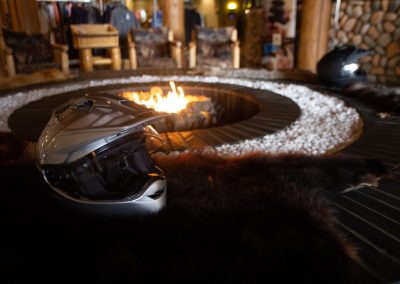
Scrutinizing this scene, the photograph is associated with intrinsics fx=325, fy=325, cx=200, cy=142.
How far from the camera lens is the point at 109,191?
1126mm

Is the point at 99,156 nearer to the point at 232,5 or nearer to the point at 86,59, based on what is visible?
the point at 86,59

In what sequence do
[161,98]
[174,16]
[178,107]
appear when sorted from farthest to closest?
[174,16] → [161,98] → [178,107]

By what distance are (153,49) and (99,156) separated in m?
5.15

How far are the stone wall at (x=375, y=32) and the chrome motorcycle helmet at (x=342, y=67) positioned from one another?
216 cm

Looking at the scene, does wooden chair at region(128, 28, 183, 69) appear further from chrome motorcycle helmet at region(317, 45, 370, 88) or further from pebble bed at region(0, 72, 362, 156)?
chrome motorcycle helmet at region(317, 45, 370, 88)

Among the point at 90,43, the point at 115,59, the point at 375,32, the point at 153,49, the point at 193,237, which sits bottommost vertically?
the point at 193,237

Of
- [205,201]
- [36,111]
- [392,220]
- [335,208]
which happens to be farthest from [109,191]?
[36,111]

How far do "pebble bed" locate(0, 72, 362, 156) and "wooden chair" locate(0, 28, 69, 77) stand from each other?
1.31 meters

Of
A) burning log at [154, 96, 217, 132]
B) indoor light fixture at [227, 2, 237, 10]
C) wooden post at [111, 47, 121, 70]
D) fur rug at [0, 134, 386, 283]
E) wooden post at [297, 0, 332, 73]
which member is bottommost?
burning log at [154, 96, 217, 132]

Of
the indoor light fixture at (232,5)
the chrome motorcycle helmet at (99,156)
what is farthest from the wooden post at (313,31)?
the chrome motorcycle helmet at (99,156)

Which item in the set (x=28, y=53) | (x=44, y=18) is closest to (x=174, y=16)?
(x=28, y=53)

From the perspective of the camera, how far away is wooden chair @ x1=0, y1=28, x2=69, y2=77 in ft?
15.7

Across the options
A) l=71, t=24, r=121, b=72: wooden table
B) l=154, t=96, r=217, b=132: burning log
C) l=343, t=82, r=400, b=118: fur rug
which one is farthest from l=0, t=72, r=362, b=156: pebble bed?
l=71, t=24, r=121, b=72: wooden table

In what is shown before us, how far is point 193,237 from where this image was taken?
105cm
